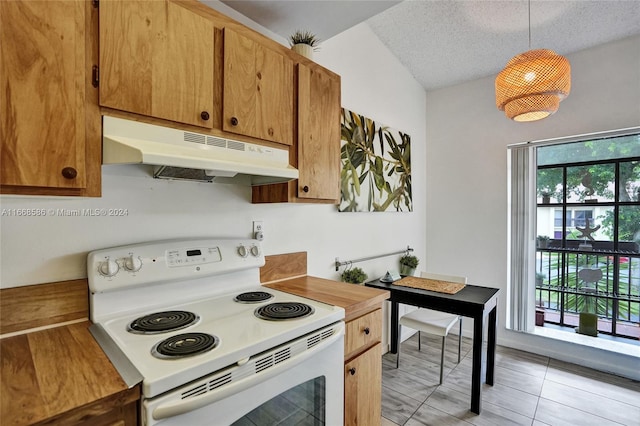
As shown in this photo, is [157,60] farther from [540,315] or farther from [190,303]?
[540,315]

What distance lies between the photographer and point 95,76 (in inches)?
38.5

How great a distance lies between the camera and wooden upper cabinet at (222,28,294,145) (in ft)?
4.32

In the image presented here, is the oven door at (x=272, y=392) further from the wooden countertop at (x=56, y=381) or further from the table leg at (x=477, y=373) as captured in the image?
the table leg at (x=477, y=373)

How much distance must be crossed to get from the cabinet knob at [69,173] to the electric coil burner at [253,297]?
81cm

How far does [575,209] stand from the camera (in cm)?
304

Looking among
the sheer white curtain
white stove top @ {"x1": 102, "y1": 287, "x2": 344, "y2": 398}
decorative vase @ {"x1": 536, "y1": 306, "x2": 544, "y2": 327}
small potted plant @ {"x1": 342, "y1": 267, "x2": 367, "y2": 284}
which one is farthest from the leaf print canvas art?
decorative vase @ {"x1": 536, "y1": 306, "x2": 544, "y2": 327}

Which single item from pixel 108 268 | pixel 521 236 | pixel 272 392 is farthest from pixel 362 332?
pixel 521 236

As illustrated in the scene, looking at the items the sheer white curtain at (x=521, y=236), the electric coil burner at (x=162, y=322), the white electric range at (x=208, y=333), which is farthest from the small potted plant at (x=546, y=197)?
the electric coil burner at (x=162, y=322)

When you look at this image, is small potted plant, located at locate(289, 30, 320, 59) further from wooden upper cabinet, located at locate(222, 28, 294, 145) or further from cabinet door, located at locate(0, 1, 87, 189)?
cabinet door, located at locate(0, 1, 87, 189)

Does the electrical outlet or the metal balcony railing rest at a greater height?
the electrical outlet

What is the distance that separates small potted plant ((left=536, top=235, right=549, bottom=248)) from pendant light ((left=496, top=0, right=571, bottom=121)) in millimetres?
1878

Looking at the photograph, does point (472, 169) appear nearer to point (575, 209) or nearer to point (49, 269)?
point (575, 209)

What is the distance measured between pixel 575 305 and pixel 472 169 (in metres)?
1.74

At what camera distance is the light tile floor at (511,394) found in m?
2.02
